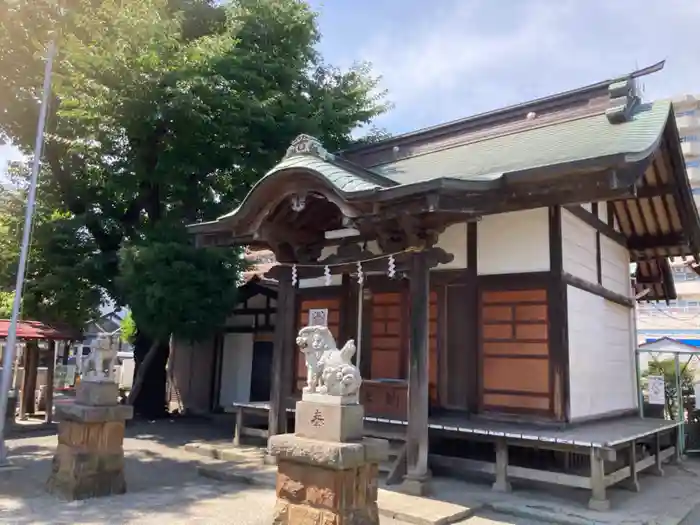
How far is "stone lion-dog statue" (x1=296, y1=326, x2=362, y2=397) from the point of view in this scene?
Answer: 5.38m

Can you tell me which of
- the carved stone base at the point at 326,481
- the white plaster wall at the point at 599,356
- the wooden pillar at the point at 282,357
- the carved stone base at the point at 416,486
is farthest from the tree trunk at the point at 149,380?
the white plaster wall at the point at 599,356

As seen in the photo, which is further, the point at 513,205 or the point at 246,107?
the point at 246,107

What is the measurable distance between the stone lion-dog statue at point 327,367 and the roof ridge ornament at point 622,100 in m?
6.09

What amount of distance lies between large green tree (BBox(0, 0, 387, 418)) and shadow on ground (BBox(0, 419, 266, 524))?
2.87 m

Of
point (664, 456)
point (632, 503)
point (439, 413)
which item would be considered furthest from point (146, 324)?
point (664, 456)

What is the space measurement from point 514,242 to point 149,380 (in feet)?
34.8

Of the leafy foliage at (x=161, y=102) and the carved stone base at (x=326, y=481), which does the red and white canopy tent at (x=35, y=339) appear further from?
the carved stone base at (x=326, y=481)

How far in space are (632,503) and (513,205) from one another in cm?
424

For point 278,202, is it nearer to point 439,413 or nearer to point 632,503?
point 439,413

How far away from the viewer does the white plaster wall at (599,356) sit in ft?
27.1

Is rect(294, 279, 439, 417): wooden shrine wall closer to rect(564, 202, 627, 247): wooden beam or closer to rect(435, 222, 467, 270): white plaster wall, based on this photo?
rect(435, 222, 467, 270): white plaster wall

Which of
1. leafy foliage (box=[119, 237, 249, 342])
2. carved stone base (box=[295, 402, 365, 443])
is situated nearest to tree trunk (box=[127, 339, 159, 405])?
leafy foliage (box=[119, 237, 249, 342])

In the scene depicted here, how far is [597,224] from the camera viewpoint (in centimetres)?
982

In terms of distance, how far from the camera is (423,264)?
7.69m
